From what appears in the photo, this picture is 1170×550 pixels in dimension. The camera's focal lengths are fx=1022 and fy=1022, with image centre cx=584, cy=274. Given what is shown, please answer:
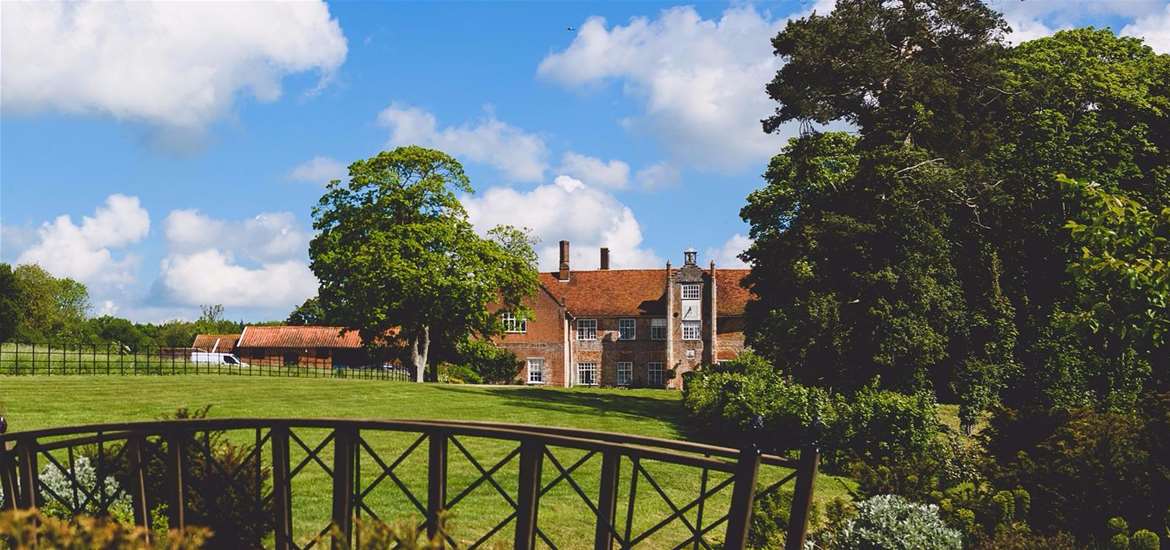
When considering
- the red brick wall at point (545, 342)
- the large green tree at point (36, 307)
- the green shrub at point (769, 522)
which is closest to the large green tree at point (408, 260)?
the red brick wall at point (545, 342)

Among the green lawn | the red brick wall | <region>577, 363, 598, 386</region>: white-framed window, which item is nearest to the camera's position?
the green lawn

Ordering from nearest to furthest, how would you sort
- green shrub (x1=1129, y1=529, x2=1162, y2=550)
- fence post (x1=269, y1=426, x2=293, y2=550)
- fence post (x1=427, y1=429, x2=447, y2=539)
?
fence post (x1=427, y1=429, x2=447, y2=539), fence post (x1=269, y1=426, x2=293, y2=550), green shrub (x1=1129, y1=529, x2=1162, y2=550)

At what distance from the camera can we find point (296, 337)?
80562 millimetres

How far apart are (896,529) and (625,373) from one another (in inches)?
2384

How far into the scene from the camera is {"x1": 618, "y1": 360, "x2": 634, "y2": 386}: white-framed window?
71.3 meters

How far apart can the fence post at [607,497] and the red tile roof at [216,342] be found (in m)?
85.5

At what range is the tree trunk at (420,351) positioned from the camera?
5151 centimetres

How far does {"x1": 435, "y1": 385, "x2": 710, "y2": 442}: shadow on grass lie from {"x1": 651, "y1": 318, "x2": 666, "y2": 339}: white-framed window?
2382 cm

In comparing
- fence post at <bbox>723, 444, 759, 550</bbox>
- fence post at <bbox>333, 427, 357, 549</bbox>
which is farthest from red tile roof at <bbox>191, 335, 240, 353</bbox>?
fence post at <bbox>723, 444, 759, 550</bbox>

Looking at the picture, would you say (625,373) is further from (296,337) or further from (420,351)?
(296,337)

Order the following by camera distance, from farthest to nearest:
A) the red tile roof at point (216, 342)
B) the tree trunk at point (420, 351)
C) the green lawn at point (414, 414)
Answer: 1. the red tile roof at point (216, 342)
2. the tree trunk at point (420, 351)
3. the green lawn at point (414, 414)

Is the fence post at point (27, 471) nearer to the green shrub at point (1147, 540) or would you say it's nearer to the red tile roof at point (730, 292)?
the green shrub at point (1147, 540)

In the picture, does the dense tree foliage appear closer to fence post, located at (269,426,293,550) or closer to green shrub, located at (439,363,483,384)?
fence post, located at (269,426,293,550)

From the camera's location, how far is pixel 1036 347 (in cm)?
3216
